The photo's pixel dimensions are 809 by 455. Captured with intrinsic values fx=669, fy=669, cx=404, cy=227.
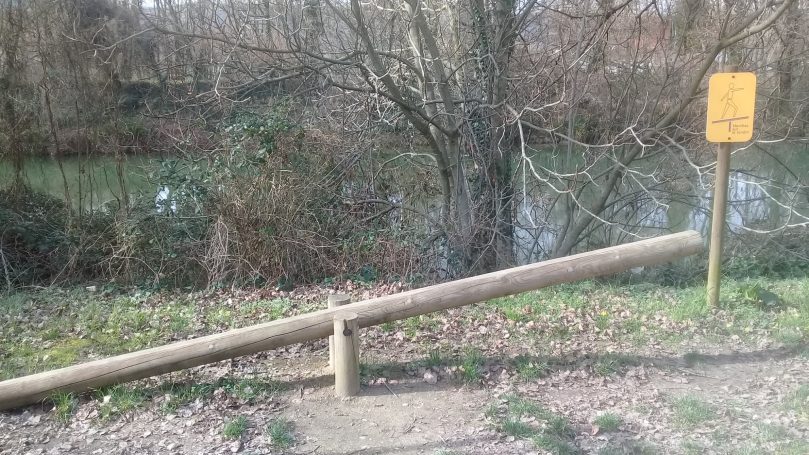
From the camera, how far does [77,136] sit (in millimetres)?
9898

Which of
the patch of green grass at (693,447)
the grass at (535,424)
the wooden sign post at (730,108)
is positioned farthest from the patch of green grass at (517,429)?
the wooden sign post at (730,108)

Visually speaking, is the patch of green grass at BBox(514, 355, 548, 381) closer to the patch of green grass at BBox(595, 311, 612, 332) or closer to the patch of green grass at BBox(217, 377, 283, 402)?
the patch of green grass at BBox(595, 311, 612, 332)

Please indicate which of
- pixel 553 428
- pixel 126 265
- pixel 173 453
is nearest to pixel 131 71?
pixel 126 265

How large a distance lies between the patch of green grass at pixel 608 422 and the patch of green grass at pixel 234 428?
2.24m

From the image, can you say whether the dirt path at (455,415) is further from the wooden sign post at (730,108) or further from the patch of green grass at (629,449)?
the wooden sign post at (730,108)

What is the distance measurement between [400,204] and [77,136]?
4886 millimetres

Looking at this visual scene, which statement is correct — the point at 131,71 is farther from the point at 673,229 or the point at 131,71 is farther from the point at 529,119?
the point at 673,229

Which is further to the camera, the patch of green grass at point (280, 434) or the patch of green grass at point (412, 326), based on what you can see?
the patch of green grass at point (412, 326)

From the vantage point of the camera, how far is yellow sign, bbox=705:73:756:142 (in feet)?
18.1

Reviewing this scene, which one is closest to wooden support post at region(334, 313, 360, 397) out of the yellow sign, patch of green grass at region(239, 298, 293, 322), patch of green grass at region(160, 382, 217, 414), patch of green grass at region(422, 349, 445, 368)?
patch of green grass at region(422, 349, 445, 368)

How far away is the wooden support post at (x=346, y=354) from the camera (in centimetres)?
467

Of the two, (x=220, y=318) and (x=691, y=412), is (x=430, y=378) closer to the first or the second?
(x=691, y=412)

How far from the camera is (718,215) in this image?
5.99 m

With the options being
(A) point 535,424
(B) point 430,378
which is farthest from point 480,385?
(A) point 535,424
